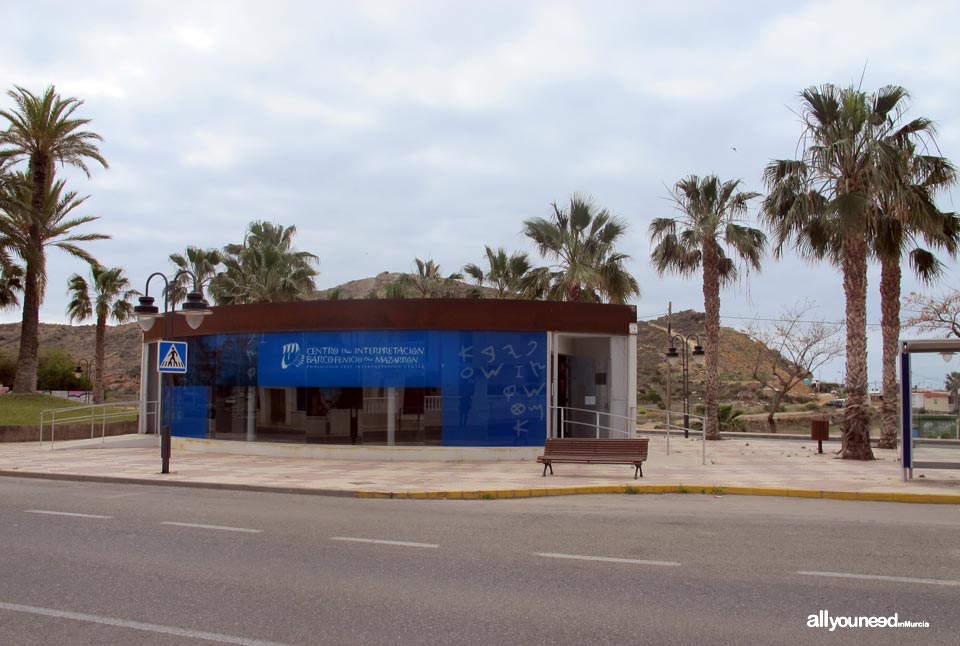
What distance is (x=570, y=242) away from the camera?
2888cm

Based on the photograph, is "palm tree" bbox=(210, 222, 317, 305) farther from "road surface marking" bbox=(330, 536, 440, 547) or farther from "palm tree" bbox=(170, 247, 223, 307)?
"road surface marking" bbox=(330, 536, 440, 547)

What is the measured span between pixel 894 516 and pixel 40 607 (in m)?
11.0

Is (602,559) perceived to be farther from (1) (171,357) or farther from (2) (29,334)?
(2) (29,334)

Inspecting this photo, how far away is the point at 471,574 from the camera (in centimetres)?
761

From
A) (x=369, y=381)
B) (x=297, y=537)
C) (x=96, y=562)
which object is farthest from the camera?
(x=369, y=381)

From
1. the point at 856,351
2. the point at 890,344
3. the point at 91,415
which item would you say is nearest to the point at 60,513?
the point at 856,351

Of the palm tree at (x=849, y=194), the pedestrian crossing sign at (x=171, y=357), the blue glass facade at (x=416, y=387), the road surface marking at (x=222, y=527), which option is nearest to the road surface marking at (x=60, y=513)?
the road surface marking at (x=222, y=527)

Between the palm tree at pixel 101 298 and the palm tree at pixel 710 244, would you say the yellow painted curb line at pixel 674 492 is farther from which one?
the palm tree at pixel 101 298

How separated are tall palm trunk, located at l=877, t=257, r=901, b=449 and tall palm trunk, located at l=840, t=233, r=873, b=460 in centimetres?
279

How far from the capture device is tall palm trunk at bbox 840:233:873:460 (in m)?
20.2

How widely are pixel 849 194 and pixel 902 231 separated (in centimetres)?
285

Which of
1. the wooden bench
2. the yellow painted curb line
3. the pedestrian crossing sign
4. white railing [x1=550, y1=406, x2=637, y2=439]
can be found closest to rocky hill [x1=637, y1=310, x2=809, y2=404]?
white railing [x1=550, y1=406, x2=637, y2=439]

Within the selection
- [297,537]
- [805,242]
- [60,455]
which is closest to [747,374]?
[805,242]

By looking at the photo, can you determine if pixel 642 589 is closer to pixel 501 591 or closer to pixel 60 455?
pixel 501 591
